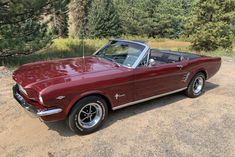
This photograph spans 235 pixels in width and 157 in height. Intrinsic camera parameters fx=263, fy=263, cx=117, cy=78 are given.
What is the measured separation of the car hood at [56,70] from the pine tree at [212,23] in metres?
12.0

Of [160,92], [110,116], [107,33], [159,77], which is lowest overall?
[107,33]

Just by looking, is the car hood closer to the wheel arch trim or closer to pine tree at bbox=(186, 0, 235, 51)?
the wheel arch trim

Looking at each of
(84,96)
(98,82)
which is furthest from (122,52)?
(84,96)

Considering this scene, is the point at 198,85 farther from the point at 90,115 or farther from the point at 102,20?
the point at 102,20

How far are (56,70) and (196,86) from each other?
3.41 metres

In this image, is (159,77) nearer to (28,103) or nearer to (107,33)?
(28,103)

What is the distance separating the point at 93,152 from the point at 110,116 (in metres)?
1.24

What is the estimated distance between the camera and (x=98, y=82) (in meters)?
4.13

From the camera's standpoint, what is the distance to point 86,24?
39781 millimetres

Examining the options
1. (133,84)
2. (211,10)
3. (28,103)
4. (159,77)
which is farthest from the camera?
(211,10)

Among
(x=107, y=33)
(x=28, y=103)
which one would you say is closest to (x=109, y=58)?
(x=28, y=103)

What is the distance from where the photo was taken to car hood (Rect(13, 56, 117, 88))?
3982 mm

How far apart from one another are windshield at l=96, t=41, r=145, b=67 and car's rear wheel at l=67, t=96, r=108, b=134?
3.28 feet

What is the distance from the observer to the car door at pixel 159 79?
4.74 m
